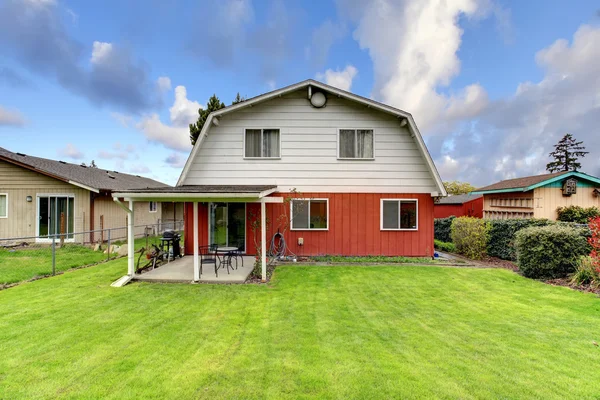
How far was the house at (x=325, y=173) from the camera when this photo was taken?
9891 mm

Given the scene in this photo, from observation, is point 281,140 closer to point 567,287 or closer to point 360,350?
point 360,350

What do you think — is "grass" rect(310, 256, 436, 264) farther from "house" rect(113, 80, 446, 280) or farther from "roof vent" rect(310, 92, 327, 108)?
"roof vent" rect(310, 92, 327, 108)

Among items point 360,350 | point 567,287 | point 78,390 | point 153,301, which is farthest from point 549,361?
point 153,301

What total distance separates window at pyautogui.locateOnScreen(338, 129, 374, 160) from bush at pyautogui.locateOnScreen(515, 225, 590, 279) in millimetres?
5456

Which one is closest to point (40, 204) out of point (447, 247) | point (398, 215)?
point (398, 215)

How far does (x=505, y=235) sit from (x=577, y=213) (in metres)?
6.15

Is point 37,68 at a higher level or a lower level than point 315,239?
higher

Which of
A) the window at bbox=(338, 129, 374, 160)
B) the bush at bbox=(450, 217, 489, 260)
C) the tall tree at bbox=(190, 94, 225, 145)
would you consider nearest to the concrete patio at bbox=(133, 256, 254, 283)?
the window at bbox=(338, 129, 374, 160)

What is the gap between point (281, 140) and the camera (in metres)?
9.91

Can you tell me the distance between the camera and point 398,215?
998 cm

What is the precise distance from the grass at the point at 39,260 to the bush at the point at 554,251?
13636mm

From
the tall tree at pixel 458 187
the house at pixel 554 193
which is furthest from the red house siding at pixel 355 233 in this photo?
the tall tree at pixel 458 187

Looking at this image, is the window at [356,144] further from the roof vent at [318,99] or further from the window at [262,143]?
the window at [262,143]

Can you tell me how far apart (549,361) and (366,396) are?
2.54 meters
